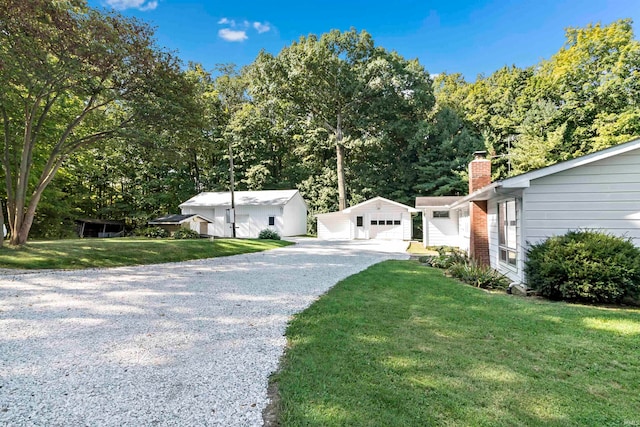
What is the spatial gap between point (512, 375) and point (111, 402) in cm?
348

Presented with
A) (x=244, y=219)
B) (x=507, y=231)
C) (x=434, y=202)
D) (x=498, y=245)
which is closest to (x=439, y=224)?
(x=434, y=202)

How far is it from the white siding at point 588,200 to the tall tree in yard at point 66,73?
40.4 ft

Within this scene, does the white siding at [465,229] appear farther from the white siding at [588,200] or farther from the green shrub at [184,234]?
the green shrub at [184,234]

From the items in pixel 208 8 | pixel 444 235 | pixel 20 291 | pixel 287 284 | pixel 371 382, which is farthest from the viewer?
pixel 444 235

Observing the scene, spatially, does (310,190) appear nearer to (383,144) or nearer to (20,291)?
(383,144)

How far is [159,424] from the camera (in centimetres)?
230

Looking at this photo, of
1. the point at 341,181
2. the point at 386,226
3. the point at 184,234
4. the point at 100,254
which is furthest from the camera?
the point at 341,181

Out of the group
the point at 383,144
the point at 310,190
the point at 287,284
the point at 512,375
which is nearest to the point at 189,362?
the point at 512,375

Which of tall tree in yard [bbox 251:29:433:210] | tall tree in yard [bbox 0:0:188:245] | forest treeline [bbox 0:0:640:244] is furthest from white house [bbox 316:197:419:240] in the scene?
tall tree in yard [bbox 0:0:188:245]

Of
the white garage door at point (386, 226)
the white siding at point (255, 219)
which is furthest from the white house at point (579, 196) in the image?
the white siding at point (255, 219)

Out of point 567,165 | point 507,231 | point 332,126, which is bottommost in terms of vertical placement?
point 507,231

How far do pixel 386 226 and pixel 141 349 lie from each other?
2200cm

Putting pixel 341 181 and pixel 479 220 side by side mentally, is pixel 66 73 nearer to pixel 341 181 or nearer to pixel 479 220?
pixel 479 220

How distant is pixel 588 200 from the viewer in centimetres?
666
